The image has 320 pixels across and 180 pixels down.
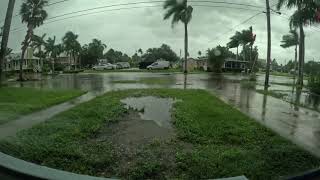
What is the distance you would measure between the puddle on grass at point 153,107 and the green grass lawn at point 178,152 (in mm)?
870

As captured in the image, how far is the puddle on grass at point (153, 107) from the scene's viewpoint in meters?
8.84

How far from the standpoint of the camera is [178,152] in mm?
5664

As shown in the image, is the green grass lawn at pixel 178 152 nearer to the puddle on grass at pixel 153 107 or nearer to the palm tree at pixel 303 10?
the puddle on grass at pixel 153 107

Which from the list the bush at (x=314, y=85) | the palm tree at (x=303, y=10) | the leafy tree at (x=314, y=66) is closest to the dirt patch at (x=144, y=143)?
the palm tree at (x=303, y=10)

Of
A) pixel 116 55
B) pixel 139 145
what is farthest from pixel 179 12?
pixel 116 55

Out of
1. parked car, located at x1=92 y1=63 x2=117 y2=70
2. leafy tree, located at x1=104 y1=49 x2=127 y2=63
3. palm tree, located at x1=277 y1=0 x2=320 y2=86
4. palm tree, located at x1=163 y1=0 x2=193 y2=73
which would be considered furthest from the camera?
parked car, located at x1=92 y1=63 x2=117 y2=70

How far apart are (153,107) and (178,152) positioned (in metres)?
5.37

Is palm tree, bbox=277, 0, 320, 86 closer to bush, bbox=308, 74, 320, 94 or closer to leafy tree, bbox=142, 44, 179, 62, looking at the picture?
leafy tree, bbox=142, 44, 179, 62

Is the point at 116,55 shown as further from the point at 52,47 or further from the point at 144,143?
the point at 144,143

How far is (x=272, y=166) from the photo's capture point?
4.61m

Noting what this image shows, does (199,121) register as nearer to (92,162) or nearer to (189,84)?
(92,162)

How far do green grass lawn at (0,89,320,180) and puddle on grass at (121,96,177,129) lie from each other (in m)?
0.87

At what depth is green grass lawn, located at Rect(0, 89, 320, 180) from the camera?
4617 mm

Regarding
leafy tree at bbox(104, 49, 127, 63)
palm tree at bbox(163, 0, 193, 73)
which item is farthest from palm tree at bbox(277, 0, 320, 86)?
leafy tree at bbox(104, 49, 127, 63)
